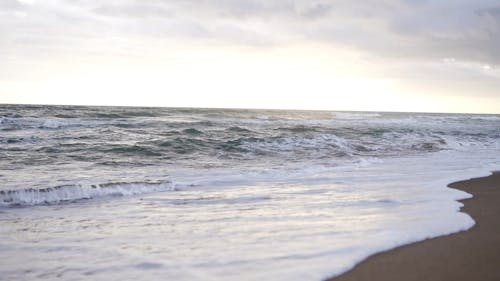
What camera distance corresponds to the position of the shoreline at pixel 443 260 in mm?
3240

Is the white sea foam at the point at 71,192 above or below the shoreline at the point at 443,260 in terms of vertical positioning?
below

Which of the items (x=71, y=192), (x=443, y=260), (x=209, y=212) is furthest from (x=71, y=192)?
(x=443, y=260)

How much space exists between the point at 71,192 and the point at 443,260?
531 centimetres

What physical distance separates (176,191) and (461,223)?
4.26 metres

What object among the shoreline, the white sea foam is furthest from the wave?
the shoreline

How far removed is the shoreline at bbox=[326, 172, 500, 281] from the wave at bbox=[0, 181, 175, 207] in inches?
168

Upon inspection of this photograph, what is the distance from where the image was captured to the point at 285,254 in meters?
3.70

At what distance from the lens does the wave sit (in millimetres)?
5934

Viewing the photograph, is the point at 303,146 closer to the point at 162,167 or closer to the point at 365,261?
the point at 162,167

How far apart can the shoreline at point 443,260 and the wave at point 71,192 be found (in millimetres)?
4278

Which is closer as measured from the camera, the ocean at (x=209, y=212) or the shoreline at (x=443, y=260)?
the shoreline at (x=443, y=260)

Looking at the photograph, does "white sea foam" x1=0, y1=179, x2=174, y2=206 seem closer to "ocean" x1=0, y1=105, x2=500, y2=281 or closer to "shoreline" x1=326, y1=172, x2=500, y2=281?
"ocean" x1=0, y1=105, x2=500, y2=281

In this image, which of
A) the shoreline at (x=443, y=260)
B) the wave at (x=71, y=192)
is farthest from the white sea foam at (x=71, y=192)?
the shoreline at (x=443, y=260)

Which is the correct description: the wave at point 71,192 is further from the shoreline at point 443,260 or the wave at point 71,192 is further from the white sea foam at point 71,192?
the shoreline at point 443,260
